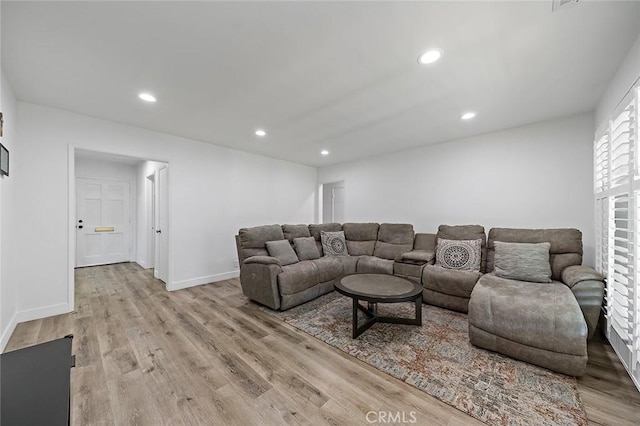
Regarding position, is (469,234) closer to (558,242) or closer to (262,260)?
(558,242)

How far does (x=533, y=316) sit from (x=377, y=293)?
3.97ft

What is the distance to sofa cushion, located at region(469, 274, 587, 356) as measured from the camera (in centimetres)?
177

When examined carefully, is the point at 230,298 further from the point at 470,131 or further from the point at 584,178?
the point at 584,178

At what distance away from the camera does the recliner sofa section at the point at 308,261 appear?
3.01 meters

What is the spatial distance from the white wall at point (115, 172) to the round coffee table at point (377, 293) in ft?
18.7

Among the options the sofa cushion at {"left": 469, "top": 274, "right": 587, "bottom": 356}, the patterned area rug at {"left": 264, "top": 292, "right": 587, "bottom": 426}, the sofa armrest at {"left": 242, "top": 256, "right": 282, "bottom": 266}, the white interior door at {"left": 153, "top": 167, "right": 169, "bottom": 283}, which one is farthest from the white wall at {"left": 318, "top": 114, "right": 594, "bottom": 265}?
the white interior door at {"left": 153, "top": 167, "right": 169, "bottom": 283}

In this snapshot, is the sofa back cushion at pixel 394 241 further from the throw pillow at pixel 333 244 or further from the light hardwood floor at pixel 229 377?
the light hardwood floor at pixel 229 377

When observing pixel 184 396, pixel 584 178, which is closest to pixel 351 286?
pixel 184 396

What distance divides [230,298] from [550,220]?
455cm

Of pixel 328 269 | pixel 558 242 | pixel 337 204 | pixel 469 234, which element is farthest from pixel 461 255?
pixel 337 204

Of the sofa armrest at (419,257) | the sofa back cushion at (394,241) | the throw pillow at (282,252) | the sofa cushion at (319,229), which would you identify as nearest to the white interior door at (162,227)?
the throw pillow at (282,252)

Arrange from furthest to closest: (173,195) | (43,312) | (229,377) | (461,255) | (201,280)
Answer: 1. (201,280)
2. (173,195)
3. (461,255)
4. (43,312)
5. (229,377)

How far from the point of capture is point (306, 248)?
401cm

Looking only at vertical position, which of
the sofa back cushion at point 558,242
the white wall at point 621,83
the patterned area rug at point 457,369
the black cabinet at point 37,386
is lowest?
the patterned area rug at point 457,369
